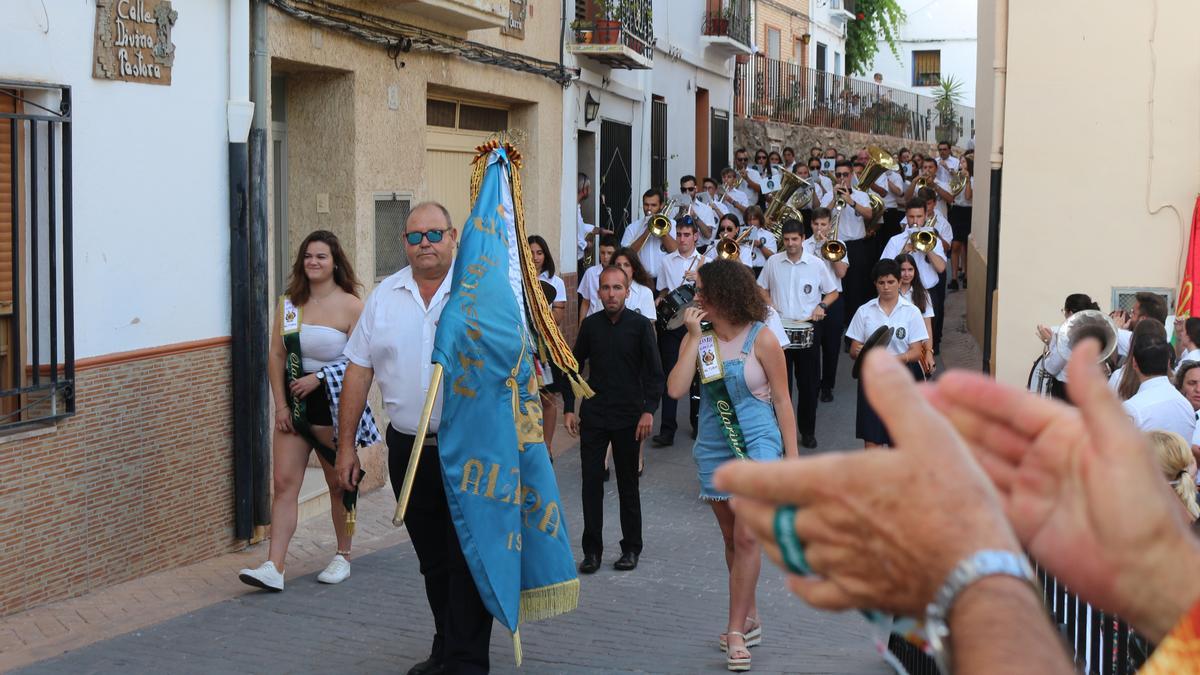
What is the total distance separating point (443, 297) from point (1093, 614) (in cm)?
293

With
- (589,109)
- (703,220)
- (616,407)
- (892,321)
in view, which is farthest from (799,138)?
(616,407)

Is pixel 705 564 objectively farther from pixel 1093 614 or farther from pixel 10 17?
pixel 10 17

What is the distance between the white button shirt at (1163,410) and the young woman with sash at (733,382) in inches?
62.9

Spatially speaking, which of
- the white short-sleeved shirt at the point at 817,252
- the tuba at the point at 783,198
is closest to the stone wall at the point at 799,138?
the tuba at the point at 783,198

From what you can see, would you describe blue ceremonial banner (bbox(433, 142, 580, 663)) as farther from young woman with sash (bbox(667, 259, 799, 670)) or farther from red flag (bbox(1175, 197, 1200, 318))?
red flag (bbox(1175, 197, 1200, 318))

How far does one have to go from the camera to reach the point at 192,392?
821 centimetres

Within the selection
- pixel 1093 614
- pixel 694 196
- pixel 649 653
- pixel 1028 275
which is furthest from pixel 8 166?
pixel 694 196

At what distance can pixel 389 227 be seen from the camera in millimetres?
11023

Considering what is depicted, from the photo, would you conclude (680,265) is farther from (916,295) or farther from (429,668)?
(429,668)

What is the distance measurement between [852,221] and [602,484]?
32.2 feet

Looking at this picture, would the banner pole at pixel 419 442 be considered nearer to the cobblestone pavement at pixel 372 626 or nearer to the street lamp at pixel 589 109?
the cobblestone pavement at pixel 372 626

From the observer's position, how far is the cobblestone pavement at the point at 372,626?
6512 mm

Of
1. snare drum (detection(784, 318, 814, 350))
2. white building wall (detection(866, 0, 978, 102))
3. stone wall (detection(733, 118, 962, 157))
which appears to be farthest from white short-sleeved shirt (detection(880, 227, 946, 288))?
white building wall (detection(866, 0, 978, 102))

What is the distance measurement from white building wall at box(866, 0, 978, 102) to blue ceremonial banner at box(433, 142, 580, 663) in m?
42.5
